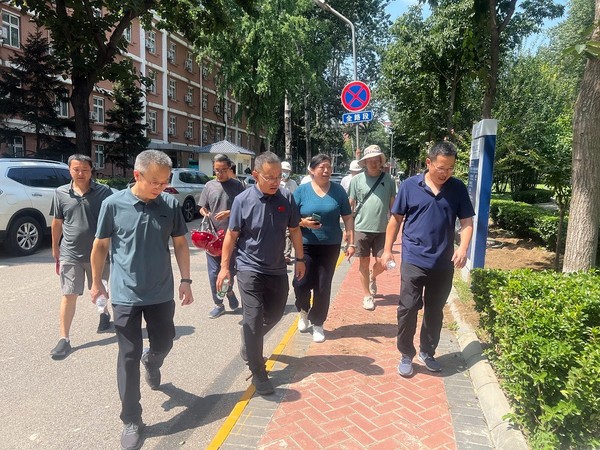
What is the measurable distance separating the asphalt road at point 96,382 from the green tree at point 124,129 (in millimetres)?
21107

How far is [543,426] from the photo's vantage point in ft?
8.84

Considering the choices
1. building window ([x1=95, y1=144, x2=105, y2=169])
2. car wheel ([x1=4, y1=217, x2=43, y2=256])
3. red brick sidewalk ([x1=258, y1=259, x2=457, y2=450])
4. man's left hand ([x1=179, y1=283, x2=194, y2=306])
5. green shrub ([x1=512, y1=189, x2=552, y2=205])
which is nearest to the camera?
red brick sidewalk ([x1=258, y1=259, x2=457, y2=450])

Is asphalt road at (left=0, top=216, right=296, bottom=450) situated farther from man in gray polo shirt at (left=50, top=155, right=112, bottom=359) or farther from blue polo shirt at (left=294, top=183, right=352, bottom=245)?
blue polo shirt at (left=294, top=183, right=352, bottom=245)

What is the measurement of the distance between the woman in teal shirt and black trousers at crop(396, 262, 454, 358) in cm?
87

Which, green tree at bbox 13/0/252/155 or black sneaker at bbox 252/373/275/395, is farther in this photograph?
green tree at bbox 13/0/252/155

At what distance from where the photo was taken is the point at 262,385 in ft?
11.6

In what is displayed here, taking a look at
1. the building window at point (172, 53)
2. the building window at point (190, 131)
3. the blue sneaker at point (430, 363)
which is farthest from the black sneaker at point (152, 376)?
the building window at point (190, 131)

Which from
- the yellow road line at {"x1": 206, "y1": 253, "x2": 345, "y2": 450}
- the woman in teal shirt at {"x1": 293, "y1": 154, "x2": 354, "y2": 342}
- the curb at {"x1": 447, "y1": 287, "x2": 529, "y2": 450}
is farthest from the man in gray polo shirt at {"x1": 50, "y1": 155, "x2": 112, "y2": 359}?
the curb at {"x1": 447, "y1": 287, "x2": 529, "y2": 450}

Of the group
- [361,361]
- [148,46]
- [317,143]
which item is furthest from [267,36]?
[361,361]

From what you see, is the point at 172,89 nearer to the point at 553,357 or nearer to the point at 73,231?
the point at 73,231

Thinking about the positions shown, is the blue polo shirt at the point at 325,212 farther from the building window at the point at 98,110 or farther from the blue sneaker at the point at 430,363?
the building window at the point at 98,110

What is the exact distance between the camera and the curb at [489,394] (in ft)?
9.46

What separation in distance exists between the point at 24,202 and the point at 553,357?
9005 mm

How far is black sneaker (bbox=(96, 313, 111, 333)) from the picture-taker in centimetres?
493
